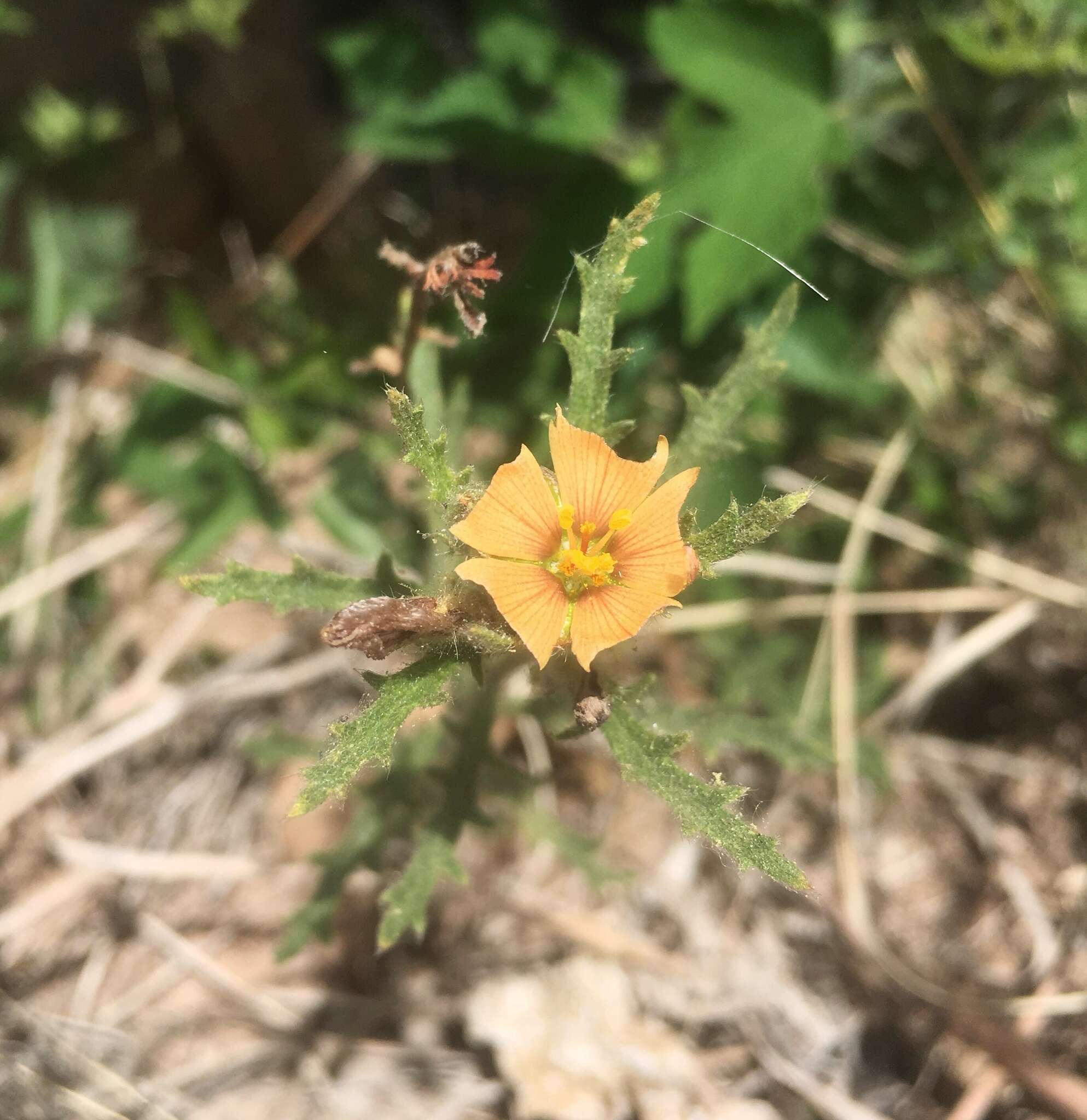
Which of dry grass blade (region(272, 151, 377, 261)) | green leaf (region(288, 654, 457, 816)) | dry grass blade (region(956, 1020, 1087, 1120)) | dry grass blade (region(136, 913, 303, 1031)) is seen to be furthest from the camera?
dry grass blade (region(272, 151, 377, 261))

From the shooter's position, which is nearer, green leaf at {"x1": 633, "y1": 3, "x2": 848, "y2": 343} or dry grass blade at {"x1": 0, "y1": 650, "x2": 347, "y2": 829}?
green leaf at {"x1": 633, "y1": 3, "x2": 848, "y2": 343}

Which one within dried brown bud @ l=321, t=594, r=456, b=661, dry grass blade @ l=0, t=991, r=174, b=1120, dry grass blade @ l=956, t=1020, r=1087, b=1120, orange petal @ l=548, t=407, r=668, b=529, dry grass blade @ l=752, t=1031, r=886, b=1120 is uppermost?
orange petal @ l=548, t=407, r=668, b=529

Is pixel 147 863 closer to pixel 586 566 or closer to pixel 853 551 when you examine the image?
pixel 586 566

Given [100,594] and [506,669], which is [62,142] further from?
[506,669]

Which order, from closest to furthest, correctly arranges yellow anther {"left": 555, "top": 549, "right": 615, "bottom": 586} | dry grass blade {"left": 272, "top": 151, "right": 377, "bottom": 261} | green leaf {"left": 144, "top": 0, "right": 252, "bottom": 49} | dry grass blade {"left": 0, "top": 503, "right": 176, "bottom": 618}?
yellow anther {"left": 555, "top": 549, "right": 615, "bottom": 586}
dry grass blade {"left": 0, "top": 503, "right": 176, "bottom": 618}
green leaf {"left": 144, "top": 0, "right": 252, "bottom": 49}
dry grass blade {"left": 272, "top": 151, "right": 377, "bottom": 261}

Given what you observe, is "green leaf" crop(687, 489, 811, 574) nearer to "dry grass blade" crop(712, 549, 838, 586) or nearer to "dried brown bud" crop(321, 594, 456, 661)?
"dried brown bud" crop(321, 594, 456, 661)

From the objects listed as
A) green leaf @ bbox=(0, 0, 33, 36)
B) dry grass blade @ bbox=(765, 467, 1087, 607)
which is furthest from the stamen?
green leaf @ bbox=(0, 0, 33, 36)

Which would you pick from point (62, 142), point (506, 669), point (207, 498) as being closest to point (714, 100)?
point (506, 669)

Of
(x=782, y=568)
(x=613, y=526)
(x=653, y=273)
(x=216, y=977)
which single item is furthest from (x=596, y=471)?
(x=216, y=977)
